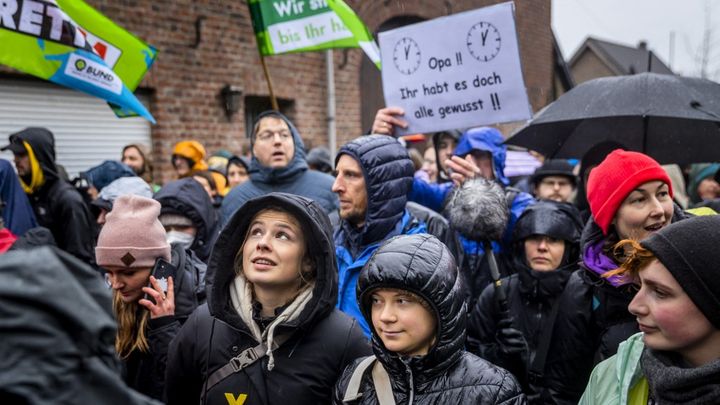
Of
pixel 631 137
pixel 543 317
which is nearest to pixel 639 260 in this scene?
pixel 543 317

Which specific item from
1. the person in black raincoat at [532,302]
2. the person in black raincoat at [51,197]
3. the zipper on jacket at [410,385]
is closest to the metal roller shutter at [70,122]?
the person in black raincoat at [51,197]

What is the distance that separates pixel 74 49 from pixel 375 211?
2.22 metres

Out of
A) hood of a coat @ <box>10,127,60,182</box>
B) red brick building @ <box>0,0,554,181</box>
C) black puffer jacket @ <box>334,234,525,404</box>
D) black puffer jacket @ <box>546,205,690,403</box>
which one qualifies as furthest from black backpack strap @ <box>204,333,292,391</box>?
red brick building @ <box>0,0,554,181</box>

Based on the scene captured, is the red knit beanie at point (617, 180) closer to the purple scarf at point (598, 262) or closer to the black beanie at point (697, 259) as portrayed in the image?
the purple scarf at point (598, 262)

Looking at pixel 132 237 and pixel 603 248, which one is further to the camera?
pixel 132 237

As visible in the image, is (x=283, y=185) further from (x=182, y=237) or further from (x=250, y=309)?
(x=250, y=309)

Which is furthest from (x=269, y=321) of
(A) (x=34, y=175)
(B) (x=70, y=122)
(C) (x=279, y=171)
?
(B) (x=70, y=122)

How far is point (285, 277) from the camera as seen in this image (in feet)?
7.18

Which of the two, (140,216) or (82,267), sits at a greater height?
(82,267)

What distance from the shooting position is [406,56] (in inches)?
148

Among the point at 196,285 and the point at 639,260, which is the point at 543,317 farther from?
the point at 196,285

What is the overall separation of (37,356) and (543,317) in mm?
2497

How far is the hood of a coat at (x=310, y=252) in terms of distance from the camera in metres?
2.14

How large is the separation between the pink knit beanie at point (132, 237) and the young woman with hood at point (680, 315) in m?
1.96
